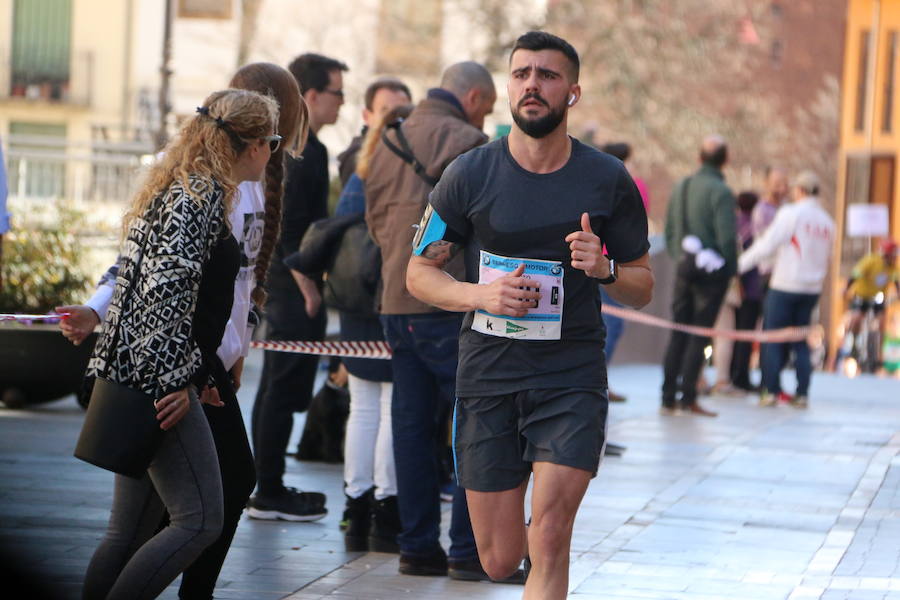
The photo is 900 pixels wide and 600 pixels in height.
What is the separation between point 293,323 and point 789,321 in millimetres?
8084

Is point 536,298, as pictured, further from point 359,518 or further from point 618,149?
point 618,149

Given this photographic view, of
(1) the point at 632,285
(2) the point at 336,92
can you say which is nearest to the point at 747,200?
(2) the point at 336,92

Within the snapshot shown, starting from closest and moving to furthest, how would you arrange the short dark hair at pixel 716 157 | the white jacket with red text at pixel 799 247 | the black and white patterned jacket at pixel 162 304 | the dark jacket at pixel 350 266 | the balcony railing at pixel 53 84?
the black and white patterned jacket at pixel 162 304 < the dark jacket at pixel 350 266 < the short dark hair at pixel 716 157 < the white jacket with red text at pixel 799 247 < the balcony railing at pixel 53 84

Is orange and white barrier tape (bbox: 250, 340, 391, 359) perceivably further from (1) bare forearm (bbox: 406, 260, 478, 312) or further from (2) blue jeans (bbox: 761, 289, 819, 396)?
(2) blue jeans (bbox: 761, 289, 819, 396)

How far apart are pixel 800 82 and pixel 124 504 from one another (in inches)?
2237

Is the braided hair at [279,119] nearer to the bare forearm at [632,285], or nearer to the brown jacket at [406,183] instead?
the brown jacket at [406,183]

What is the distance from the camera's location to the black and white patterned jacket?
4.79 m

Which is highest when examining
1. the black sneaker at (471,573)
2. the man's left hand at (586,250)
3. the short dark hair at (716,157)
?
the short dark hair at (716,157)

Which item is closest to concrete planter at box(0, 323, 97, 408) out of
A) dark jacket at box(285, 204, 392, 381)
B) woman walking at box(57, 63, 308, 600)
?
dark jacket at box(285, 204, 392, 381)

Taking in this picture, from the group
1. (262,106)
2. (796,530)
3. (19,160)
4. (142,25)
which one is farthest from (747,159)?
(262,106)

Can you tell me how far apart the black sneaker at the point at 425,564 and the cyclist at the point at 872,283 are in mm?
17407

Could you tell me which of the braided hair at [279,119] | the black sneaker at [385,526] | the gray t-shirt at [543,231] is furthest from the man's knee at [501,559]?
the black sneaker at [385,526]

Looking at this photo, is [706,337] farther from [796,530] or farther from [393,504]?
[393,504]

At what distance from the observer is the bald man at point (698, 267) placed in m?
13.6
